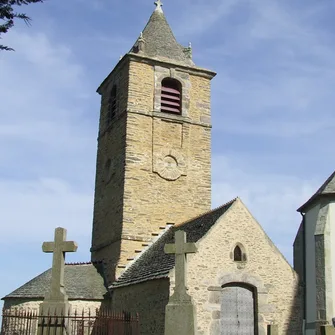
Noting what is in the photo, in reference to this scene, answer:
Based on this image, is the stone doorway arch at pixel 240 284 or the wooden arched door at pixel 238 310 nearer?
the stone doorway arch at pixel 240 284

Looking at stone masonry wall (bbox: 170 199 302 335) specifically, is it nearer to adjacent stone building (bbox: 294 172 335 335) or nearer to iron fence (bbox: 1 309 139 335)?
adjacent stone building (bbox: 294 172 335 335)

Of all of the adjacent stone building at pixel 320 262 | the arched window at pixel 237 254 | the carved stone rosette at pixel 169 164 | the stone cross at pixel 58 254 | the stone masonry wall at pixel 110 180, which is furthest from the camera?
the carved stone rosette at pixel 169 164

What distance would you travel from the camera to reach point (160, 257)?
17734 mm

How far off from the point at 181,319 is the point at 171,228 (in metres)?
9.75

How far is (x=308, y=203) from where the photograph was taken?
20.2m

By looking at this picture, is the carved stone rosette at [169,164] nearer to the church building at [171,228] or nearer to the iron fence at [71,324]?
the church building at [171,228]

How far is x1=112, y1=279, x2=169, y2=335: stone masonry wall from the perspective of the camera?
1573 centimetres

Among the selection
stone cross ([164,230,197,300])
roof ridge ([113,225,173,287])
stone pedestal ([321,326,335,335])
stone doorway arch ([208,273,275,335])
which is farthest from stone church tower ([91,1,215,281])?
stone pedestal ([321,326,335,335])

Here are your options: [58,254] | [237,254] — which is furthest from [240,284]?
[58,254]

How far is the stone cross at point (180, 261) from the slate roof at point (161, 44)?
41.0ft

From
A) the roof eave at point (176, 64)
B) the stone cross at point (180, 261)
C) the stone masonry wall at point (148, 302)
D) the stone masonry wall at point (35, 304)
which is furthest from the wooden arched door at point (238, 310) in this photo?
the roof eave at point (176, 64)

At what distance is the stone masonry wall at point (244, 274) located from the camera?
15938 mm

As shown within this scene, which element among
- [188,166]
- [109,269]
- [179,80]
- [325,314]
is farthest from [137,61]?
[325,314]

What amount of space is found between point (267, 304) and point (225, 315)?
1.45 meters
